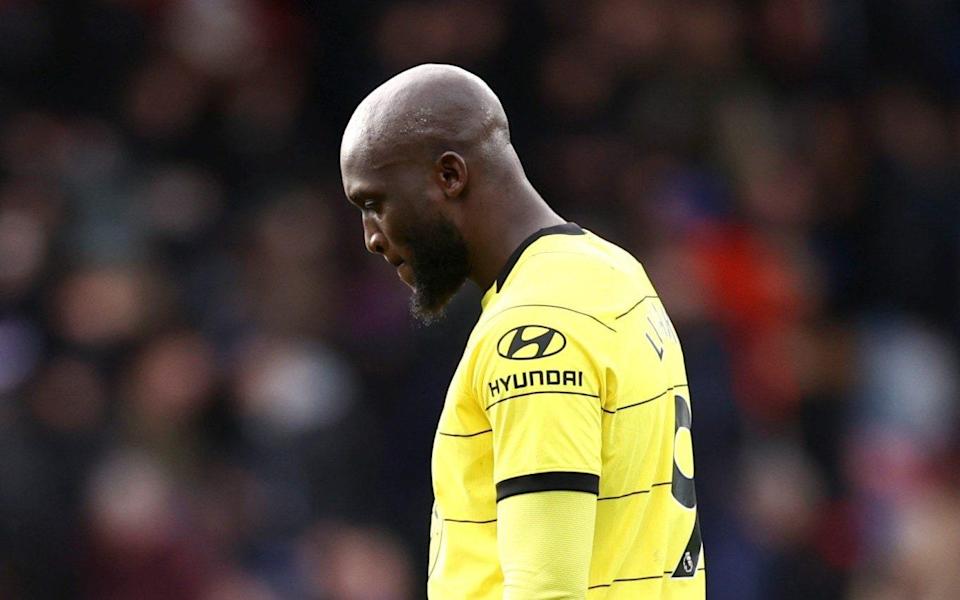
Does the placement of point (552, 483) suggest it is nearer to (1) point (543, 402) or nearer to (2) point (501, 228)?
(1) point (543, 402)

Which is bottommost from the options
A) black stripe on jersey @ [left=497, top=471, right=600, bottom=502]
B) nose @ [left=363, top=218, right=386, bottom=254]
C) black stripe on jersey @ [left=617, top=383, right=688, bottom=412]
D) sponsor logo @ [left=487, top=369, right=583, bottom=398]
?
black stripe on jersey @ [left=497, top=471, right=600, bottom=502]

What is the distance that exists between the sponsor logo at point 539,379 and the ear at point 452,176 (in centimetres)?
41

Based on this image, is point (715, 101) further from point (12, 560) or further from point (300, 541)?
point (12, 560)

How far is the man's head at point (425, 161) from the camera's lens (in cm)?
291

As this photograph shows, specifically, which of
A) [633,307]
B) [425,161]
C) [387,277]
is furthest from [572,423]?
[387,277]

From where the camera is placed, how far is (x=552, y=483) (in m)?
2.61

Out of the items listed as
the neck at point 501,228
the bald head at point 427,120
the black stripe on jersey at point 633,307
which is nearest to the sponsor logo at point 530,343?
the black stripe on jersey at point 633,307

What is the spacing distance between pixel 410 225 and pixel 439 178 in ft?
0.33

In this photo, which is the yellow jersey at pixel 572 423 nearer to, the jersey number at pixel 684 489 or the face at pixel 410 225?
the jersey number at pixel 684 489

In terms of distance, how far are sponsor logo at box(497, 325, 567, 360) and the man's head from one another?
1.05 feet

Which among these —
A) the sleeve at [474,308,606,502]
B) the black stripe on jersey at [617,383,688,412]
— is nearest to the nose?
the sleeve at [474,308,606,502]

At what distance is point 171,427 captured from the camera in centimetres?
716

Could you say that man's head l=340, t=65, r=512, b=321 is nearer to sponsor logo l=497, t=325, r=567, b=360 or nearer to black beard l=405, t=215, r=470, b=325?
black beard l=405, t=215, r=470, b=325

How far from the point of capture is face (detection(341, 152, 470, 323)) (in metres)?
2.91
